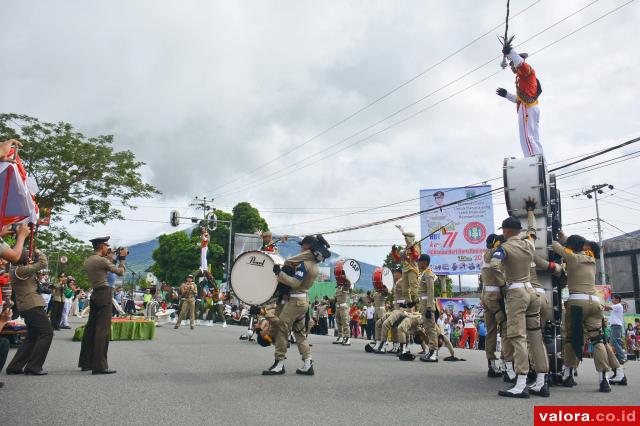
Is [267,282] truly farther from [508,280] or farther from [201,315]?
[201,315]

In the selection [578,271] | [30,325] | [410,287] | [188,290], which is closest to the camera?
[30,325]

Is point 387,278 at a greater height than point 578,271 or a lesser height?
greater

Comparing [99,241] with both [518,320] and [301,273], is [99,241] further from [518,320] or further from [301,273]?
[518,320]

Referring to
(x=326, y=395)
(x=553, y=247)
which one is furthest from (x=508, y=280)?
(x=326, y=395)

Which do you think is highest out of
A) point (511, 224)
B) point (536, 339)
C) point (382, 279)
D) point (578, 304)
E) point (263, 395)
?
point (511, 224)

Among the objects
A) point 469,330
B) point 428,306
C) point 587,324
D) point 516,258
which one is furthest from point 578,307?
point 469,330

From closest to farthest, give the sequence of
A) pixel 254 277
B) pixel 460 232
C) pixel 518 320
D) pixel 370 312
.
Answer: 1. pixel 518 320
2. pixel 254 277
3. pixel 370 312
4. pixel 460 232

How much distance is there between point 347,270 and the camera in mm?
14969

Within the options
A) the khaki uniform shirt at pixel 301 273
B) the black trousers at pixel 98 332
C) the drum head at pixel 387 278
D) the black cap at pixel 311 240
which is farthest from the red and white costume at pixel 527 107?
the black trousers at pixel 98 332

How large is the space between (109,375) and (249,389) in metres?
2.33

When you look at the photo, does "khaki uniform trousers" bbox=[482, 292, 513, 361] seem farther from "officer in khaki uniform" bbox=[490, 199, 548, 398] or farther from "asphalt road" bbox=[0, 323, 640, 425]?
"officer in khaki uniform" bbox=[490, 199, 548, 398]

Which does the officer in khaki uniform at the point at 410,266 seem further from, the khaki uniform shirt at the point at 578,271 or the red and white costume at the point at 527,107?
the khaki uniform shirt at the point at 578,271

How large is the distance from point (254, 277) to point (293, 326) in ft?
4.44

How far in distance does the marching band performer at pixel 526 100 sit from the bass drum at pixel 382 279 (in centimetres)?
605
